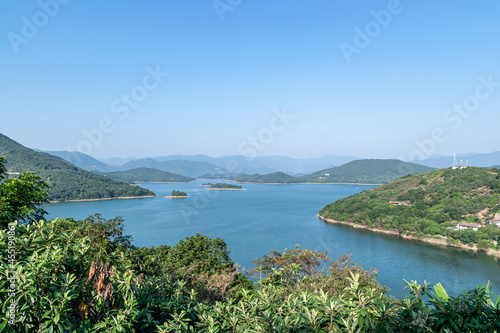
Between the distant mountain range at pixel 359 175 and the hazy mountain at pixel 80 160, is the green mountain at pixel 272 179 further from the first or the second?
the hazy mountain at pixel 80 160

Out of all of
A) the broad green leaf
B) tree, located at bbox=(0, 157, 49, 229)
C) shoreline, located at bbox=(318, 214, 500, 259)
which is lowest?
shoreline, located at bbox=(318, 214, 500, 259)

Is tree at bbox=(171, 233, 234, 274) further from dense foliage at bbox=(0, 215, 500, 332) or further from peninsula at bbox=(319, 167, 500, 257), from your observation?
peninsula at bbox=(319, 167, 500, 257)

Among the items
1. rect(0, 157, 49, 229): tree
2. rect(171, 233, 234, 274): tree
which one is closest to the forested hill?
rect(171, 233, 234, 274): tree

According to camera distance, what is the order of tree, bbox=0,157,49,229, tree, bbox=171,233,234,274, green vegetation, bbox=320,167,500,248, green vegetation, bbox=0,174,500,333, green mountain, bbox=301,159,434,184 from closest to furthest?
green vegetation, bbox=0,174,500,333 → tree, bbox=0,157,49,229 → tree, bbox=171,233,234,274 → green vegetation, bbox=320,167,500,248 → green mountain, bbox=301,159,434,184

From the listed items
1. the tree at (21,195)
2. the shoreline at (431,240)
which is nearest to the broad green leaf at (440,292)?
the tree at (21,195)

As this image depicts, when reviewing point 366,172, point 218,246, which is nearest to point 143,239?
point 218,246

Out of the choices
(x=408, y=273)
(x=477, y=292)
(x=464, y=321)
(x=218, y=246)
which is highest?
(x=477, y=292)

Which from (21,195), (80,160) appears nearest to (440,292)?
(21,195)

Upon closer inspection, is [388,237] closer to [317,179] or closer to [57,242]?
[57,242]
